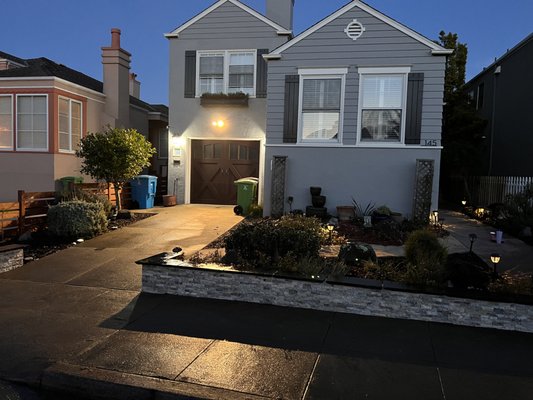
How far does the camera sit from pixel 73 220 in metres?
8.87

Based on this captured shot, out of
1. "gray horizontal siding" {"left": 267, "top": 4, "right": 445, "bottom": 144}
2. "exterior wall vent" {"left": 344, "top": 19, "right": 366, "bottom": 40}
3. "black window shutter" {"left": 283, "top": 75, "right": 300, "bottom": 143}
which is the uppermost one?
"exterior wall vent" {"left": 344, "top": 19, "right": 366, "bottom": 40}

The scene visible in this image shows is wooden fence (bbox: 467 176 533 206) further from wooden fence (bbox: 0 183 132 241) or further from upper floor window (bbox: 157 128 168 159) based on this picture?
upper floor window (bbox: 157 128 168 159)

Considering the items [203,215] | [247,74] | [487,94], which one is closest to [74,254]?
[203,215]

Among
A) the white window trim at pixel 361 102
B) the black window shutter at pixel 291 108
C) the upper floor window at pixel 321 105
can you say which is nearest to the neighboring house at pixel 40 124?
the black window shutter at pixel 291 108

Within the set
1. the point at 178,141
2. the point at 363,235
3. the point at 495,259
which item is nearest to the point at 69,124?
the point at 178,141

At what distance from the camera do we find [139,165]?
12.2 m

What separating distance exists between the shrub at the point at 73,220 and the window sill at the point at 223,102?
6.25 metres

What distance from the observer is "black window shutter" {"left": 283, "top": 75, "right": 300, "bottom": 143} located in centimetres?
1119

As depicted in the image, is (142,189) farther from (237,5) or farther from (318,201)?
(237,5)

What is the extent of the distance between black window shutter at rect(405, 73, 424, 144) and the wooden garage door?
5.57m

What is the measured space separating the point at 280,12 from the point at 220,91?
11.8ft

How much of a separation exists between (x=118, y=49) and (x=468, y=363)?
15.2 m

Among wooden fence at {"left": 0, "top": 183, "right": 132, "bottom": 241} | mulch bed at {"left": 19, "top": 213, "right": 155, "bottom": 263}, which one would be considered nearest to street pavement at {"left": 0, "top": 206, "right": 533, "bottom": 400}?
mulch bed at {"left": 19, "top": 213, "right": 155, "bottom": 263}

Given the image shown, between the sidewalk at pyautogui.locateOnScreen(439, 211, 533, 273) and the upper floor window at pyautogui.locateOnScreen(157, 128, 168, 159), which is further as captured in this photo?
the upper floor window at pyautogui.locateOnScreen(157, 128, 168, 159)
